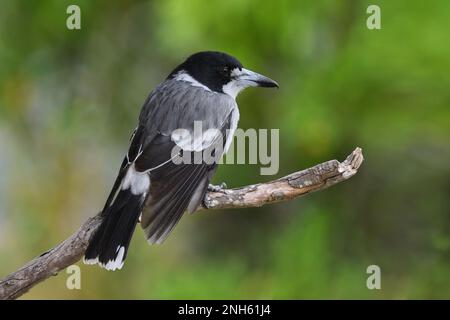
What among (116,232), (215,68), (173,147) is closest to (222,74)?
(215,68)

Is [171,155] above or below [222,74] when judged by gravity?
below

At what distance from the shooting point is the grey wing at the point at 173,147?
8.73ft

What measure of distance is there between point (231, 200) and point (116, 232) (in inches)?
14.7

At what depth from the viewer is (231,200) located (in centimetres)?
267

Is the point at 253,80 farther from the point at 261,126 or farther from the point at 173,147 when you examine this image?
the point at 261,126

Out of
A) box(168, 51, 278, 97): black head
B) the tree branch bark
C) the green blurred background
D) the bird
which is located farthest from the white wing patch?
the green blurred background

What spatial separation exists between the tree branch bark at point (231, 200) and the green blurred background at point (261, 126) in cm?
109

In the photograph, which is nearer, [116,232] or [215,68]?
[116,232]

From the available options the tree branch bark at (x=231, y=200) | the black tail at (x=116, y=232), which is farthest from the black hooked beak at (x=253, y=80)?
the black tail at (x=116, y=232)

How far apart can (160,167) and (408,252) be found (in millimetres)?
1743

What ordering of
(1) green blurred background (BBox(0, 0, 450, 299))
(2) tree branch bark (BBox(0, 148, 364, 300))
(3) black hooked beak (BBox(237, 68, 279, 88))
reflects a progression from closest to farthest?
(2) tree branch bark (BBox(0, 148, 364, 300)) → (3) black hooked beak (BBox(237, 68, 279, 88)) → (1) green blurred background (BBox(0, 0, 450, 299))

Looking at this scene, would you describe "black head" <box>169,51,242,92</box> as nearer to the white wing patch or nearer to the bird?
the bird

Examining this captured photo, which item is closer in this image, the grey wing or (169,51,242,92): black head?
the grey wing

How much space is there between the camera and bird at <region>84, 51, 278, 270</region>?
2.63 meters
